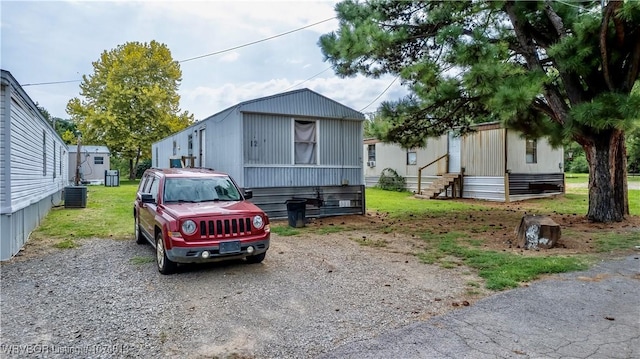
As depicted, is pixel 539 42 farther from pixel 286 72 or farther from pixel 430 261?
pixel 286 72

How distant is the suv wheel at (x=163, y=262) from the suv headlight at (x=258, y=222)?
123 cm

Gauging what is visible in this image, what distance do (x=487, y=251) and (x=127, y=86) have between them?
101 feet

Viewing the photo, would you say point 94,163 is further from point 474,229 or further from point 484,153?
point 474,229

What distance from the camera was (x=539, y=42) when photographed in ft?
30.9

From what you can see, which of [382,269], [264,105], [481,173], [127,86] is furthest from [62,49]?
[481,173]

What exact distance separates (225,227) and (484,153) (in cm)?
1423

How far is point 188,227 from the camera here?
16.1 feet

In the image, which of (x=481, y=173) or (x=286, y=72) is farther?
(x=286, y=72)

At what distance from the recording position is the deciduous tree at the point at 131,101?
28.5m

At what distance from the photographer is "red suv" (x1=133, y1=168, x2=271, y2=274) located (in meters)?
4.91

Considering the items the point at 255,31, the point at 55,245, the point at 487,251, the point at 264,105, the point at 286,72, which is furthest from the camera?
the point at 286,72

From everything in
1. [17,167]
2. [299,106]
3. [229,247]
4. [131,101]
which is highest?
[131,101]

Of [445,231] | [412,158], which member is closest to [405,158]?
[412,158]

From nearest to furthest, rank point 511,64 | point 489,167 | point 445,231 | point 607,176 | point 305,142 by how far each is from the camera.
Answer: point 511,64
point 445,231
point 607,176
point 305,142
point 489,167
